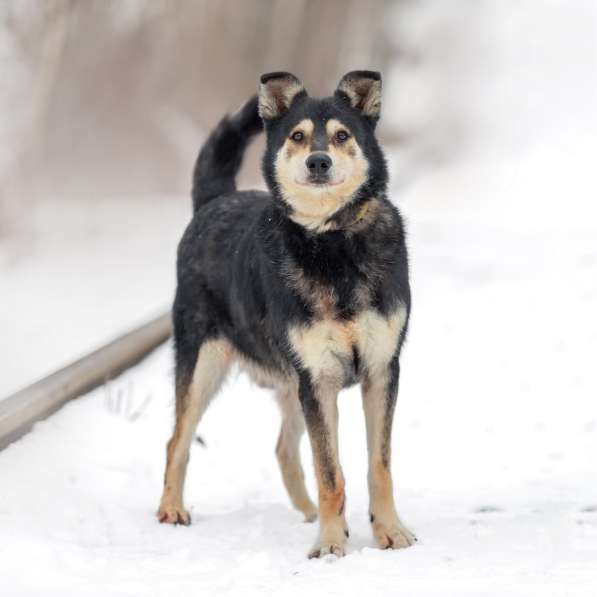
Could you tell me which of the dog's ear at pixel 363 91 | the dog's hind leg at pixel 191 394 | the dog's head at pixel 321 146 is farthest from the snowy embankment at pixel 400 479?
the dog's ear at pixel 363 91

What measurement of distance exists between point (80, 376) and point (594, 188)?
8711 mm

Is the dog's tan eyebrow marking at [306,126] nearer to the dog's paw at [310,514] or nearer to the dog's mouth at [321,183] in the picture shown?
the dog's mouth at [321,183]

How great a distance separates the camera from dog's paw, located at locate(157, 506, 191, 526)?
464 centimetres

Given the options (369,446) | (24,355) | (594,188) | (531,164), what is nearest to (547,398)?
(369,446)

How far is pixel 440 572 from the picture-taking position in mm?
3352

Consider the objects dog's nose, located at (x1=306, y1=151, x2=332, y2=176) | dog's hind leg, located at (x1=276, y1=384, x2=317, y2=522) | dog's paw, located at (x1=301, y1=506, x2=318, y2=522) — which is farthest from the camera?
dog's hind leg, located at (x1=276, y1=384, x2=317, y2=522)

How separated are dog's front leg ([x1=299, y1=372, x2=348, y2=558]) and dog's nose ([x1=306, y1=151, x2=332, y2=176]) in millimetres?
758

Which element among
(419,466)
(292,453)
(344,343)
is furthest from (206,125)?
(344,343)

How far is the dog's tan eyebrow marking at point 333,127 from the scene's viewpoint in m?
4.11

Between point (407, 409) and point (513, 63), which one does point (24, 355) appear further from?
point (513, 63)

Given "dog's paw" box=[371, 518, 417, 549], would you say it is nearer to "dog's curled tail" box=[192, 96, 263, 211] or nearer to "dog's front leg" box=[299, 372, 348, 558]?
"dog's front leg" box=[299, 372, 348, 558]

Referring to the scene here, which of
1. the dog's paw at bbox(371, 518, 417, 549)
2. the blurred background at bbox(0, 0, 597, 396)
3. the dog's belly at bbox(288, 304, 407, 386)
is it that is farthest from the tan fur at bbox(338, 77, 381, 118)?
the blurred background at bbox(0, 0, 597, 396)

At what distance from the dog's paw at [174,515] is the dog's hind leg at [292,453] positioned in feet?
1.80

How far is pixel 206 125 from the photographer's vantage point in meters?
15.1
